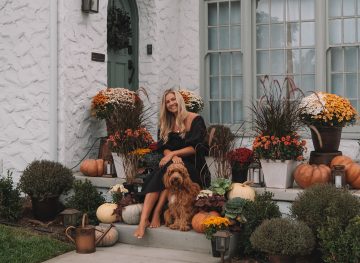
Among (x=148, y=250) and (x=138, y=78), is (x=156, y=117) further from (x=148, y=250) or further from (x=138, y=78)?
(x=148, y=250)

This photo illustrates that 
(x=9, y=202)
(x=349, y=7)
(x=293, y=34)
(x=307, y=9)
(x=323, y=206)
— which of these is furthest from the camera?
(x=293, y=34)

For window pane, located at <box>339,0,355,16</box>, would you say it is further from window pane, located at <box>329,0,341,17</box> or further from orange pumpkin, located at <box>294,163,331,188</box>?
orange pumpkin, located at <box>294,163,331,188</box>

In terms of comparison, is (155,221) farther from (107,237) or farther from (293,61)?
(293,61)

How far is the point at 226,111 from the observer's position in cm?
955

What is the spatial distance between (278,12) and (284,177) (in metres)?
3.48

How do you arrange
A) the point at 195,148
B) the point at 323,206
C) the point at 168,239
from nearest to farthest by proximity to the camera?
the point at 323,206 < the point at 168,239 < the point at 195,148

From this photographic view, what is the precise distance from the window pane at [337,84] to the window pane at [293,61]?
53cm

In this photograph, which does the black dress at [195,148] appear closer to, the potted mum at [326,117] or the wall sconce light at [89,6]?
the potted mum at [326,117]

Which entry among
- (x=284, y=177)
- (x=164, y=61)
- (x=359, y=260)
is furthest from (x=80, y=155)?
(x=359, y=260)

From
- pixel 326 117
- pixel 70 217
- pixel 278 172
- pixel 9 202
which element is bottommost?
pixel 70 217

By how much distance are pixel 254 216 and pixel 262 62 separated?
401 centimetres

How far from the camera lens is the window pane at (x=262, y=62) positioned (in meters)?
9.25

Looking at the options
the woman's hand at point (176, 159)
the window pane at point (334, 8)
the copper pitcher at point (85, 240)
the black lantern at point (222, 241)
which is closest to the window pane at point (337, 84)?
the window pane at point (334, 8)

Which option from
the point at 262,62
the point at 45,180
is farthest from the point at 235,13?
the point at 45,180
